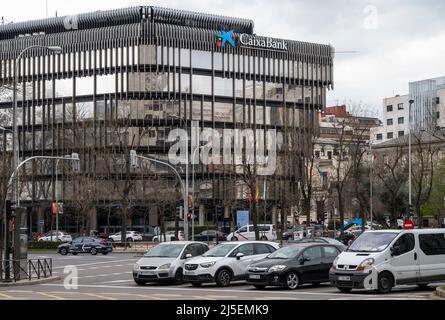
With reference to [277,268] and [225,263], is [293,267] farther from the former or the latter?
[225,263]

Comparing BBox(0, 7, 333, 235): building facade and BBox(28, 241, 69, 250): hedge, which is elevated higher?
BBox(0, 7, 333, 235): building facade

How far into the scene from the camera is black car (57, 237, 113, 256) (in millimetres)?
61688

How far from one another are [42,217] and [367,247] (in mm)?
78908

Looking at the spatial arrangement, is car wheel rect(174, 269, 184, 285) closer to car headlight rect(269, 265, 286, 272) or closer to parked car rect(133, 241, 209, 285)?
parked car rect(133, 241, 209, 285)

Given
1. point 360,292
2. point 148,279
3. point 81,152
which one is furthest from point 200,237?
point 360,292

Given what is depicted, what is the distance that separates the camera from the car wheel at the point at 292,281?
2571 centimetres

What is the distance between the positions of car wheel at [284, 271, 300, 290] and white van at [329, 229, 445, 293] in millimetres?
1719

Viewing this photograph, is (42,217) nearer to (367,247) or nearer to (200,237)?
→ (200,237)

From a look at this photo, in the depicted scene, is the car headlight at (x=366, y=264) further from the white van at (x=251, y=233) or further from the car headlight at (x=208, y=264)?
the white van at (x=251, y=233)

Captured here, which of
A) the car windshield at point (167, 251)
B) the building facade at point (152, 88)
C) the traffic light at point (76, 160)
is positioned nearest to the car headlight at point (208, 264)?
the car windshield at point (167, 251)

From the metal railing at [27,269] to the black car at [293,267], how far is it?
34.3 feet

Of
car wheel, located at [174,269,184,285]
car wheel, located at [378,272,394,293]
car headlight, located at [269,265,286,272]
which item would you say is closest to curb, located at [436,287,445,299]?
car wheel, located at [378,272,394,293]

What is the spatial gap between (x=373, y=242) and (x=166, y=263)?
8592mm

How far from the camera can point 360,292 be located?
24.4m
